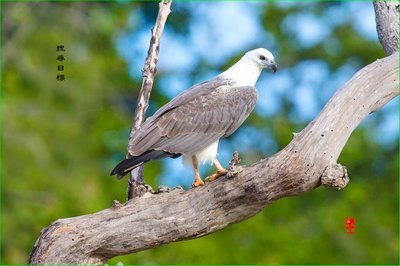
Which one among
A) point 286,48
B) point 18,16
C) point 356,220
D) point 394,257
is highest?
point 18,16

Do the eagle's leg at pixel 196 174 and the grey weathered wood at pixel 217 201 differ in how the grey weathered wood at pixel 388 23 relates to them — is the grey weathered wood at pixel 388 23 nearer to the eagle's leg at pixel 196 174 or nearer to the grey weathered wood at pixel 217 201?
the grey weathered wood at pixel 217 201

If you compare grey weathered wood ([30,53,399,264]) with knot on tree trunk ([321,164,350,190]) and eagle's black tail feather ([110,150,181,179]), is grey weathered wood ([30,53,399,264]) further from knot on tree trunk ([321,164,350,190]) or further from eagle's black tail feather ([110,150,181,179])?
eagle's black tail feather ([110,150,181,179])

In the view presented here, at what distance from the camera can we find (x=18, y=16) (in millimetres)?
19062

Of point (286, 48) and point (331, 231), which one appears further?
point (286, 48)

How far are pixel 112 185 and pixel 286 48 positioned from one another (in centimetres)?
499

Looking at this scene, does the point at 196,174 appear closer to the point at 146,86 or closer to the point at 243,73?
the point at 146,86

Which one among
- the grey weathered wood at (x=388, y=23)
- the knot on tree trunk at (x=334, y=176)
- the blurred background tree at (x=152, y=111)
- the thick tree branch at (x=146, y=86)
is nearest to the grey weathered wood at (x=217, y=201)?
the knot on tree trunk at (x=334, y=176)

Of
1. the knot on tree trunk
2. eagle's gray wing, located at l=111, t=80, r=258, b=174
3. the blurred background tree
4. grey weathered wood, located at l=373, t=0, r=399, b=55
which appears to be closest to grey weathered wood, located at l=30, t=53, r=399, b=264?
the knot on tree trunk

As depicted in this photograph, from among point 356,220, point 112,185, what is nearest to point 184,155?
point 112,185

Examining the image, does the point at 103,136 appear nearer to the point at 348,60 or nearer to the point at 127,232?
the point at 348,60

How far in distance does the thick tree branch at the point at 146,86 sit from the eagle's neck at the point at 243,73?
1.95 ft

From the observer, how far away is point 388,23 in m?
6.96

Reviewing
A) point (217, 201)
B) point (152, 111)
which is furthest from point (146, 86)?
point (152, 111)

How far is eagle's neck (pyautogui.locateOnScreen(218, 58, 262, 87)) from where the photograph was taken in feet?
23.2
